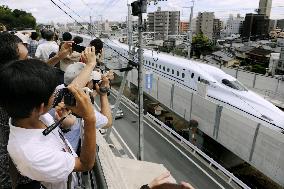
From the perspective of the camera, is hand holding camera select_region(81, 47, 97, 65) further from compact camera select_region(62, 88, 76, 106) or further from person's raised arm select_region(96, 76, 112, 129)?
compact camera select_region(62, 88, 76, 106)

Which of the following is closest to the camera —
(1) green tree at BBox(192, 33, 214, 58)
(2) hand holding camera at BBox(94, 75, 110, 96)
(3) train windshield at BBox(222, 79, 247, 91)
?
(2) hand holding camera at BBox(94, 75, 110, 96)

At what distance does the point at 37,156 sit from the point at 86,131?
455 mm

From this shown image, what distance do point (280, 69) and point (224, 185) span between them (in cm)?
4218

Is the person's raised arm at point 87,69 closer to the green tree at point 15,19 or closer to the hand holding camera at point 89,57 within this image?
the hand holding camera at point 89,57

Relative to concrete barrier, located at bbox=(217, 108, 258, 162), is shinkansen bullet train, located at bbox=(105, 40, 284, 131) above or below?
above

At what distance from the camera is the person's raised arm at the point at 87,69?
3.06 metres

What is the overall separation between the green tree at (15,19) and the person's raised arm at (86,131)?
57423 millimetres

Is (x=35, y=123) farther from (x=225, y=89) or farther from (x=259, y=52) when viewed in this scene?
(x=259, y=52)

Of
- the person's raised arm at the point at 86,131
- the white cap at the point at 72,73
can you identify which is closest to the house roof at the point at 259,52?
the white cap at the point at 72,73

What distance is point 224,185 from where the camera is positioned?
13805mm

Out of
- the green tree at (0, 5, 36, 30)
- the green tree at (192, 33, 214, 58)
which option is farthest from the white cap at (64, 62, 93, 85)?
the green tree at (192, 33, 214, 58)

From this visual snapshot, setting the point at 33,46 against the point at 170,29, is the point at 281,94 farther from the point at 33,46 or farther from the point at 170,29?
the point at 170,29

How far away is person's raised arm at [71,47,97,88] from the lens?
3064 mm

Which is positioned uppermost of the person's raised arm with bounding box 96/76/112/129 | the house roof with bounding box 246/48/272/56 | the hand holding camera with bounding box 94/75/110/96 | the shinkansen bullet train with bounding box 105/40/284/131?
the hand holding camera with bounding box 94/75/110/96
